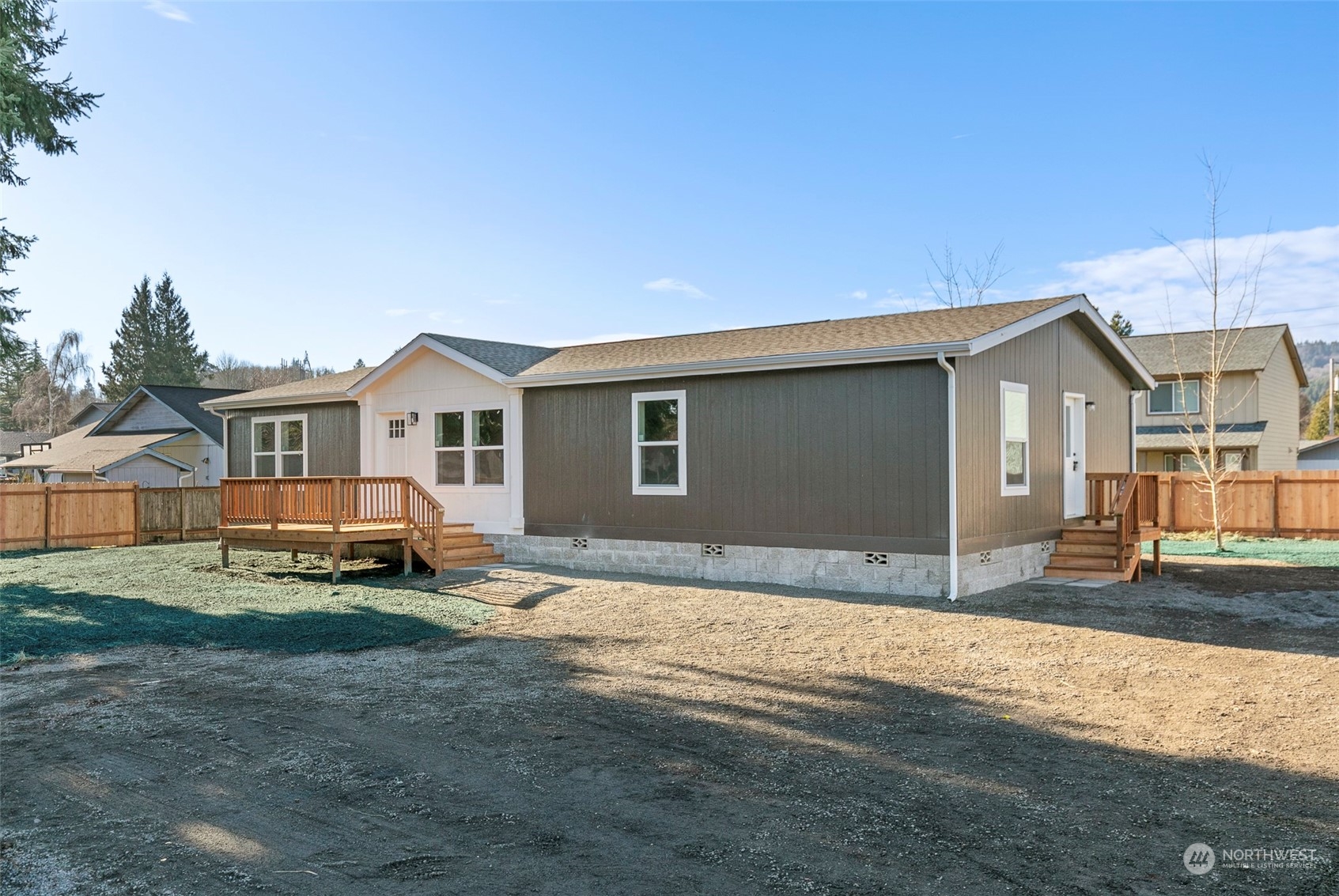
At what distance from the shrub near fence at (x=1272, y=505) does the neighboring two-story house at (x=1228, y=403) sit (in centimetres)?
565

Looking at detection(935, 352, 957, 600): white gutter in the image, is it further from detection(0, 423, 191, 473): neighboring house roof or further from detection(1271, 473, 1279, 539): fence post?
detection(0, 423, 191, 473): neighboring house roof

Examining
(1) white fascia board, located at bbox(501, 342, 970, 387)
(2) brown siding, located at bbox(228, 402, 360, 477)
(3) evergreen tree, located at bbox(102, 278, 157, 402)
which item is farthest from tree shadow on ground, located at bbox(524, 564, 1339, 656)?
(3) evergreen tree, located at bbox(102, 278, 157, 402)

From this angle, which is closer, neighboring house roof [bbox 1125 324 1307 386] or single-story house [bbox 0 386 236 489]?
neighboring house roof [bbox 1125 324 1307 386]

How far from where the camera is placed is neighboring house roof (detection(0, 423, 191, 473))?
29422 millimetres

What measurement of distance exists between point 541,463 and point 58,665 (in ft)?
24.6

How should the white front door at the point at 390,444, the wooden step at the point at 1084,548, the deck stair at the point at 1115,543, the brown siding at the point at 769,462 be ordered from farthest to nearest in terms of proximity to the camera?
1. the white front door at the point at 390,444
2. the wooden step at the point at 1084,548
3. the deck stair at the point at 1115,543
4. the brown siding at the point at 769,462

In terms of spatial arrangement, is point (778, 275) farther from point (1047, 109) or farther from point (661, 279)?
point (1047, 109)

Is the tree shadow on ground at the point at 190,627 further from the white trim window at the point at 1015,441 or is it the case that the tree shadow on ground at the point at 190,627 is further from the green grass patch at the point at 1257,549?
the green grass patch at the point at 1257,549

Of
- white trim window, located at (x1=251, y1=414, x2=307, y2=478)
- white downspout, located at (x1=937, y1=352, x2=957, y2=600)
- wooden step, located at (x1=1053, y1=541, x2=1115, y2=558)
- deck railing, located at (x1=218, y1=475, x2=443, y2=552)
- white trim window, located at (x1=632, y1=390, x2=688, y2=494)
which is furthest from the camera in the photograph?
white trim window, located at (x1=251, y1=414, x2=307, y2=478)

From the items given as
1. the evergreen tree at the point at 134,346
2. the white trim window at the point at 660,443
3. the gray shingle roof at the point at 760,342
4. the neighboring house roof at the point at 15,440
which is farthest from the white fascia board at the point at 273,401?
the evergreen tree at the point at 134,346

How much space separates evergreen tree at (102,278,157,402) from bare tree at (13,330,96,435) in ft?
27.8

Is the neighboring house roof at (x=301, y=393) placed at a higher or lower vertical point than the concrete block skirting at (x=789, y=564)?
higher

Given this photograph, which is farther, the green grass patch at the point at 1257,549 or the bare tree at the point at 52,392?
the bare tree at the point at 52,392

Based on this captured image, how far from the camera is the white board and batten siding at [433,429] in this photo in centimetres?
1440
